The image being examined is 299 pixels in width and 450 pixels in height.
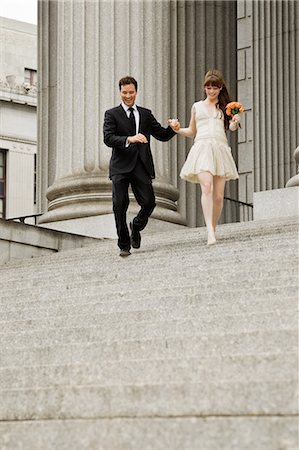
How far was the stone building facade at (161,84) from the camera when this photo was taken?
66.5ft

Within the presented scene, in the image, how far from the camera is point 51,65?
24.3m

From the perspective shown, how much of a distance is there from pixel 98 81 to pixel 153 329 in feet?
38.4

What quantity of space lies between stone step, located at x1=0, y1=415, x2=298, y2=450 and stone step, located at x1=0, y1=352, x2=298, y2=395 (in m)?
0.37

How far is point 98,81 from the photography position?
20.4 meters

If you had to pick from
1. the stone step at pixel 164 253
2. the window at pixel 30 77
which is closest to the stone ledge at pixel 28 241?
the stone step at pixel 164 253

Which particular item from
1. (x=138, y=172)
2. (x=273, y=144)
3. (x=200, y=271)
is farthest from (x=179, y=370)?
(x=273, y=144)

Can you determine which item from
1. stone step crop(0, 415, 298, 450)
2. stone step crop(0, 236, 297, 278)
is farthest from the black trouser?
stone step crop(0, 415, 298, 450)

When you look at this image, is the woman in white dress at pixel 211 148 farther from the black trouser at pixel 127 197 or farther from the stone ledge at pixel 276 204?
the stone ledge at pixel 276 204

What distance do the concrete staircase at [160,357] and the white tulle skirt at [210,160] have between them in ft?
5.36

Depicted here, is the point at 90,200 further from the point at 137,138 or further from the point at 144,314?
the point at 144,314

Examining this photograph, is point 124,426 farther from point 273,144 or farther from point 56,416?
point 273,144

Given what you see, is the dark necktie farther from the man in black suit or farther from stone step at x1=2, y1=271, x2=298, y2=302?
stone step at x1=2, y1=271, x2=298, y2=302

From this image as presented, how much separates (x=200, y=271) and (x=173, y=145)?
11.6 m

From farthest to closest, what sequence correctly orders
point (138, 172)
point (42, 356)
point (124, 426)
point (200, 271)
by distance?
point (138, 172), point (200, 271), point (42, 356), point (124, 426)
